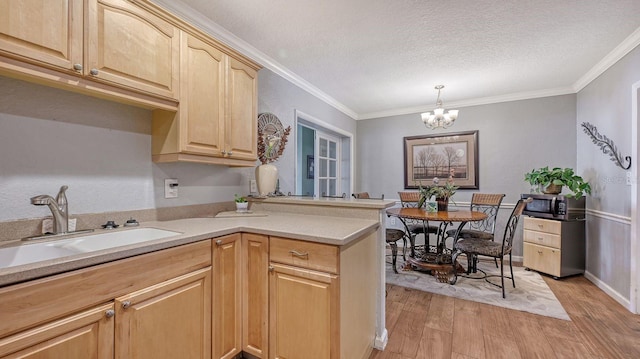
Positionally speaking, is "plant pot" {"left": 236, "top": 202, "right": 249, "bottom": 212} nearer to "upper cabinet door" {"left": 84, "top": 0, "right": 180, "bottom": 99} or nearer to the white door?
"upper cabinet door" {"left": 84, "top": 0, "right": 180, "bottom": 99}

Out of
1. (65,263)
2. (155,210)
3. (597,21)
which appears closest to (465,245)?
(597,21)

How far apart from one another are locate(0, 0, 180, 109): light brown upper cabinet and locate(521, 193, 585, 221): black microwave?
3.83 meters

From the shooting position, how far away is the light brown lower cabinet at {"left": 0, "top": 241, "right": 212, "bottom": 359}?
2.78 ft

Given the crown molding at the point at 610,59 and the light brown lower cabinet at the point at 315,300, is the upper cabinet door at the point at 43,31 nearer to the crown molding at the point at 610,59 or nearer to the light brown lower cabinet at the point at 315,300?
the light brown lower cabinet at the point at 315,300

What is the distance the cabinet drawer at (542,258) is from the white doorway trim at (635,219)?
738mm

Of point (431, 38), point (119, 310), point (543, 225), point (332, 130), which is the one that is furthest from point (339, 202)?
point (543, 225)

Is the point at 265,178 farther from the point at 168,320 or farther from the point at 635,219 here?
the point at 635,219

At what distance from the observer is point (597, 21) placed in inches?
81.6

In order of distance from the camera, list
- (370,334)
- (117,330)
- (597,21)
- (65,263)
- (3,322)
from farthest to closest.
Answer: (597,21) → (370,334) → (117,330) → (65,263) → (3,322)

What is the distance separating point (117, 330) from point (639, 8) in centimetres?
376

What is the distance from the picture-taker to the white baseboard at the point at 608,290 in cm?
238

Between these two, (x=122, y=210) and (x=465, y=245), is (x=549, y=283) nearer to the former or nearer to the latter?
(x=465, y=245)

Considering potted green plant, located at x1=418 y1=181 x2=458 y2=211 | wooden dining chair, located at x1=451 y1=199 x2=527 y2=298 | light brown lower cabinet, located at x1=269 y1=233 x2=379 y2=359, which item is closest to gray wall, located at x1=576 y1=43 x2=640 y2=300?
wooden dining chair, located at x1=451 y1=199 x2=527 y2=298

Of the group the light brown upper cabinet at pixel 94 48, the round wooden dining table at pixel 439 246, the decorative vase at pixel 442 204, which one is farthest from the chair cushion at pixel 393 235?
the light brown upper cabinet at pixel 94 48
